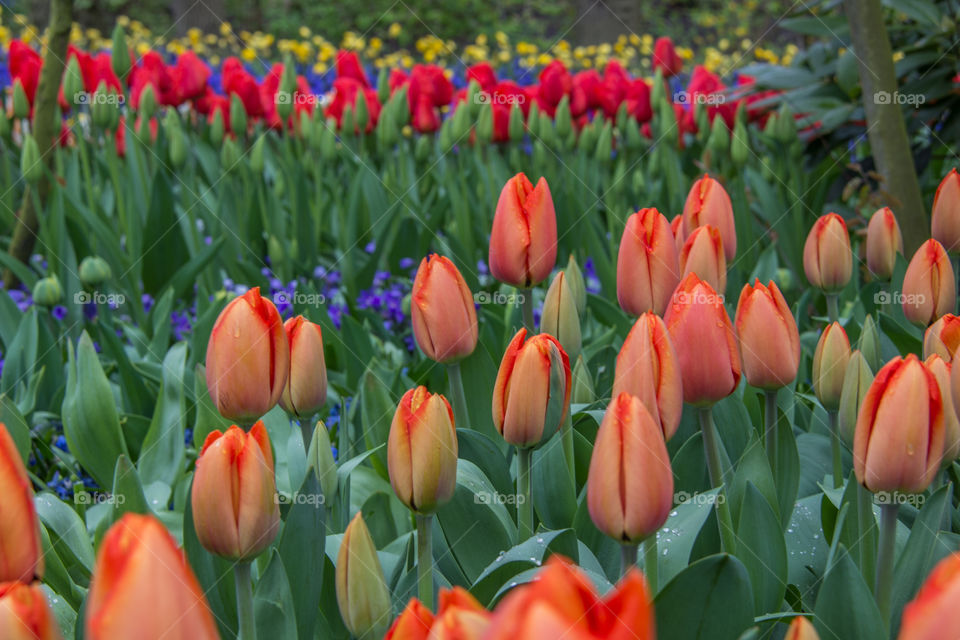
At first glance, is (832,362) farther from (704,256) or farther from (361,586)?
(361,586)

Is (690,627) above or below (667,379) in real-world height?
below

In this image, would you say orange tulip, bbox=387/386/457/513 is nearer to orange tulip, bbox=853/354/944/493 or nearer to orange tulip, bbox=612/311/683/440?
orange tulip, bbox=612/311/683/440

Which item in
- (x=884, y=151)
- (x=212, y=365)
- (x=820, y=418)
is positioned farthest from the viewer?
(x=884, y=151)

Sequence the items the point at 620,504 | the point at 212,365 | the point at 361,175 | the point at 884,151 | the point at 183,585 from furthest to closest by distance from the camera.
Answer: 1. the point at 361,175
2. the point at 884,151
3. the point at 212,365
4. the point at 620,504
5. the point at 183,585

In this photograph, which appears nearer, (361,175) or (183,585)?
(183,585)

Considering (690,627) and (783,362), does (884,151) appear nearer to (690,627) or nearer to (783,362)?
(783,362)

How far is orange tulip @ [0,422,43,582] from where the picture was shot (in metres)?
0.62

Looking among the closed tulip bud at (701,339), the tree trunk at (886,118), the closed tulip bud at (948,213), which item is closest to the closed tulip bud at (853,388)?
the closed tulip bud at (701,339)

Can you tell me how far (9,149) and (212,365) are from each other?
3.01 metres

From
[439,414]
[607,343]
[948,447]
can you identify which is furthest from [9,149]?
[948,447]

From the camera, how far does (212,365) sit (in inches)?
40.4

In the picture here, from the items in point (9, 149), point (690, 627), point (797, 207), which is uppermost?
point (9, 149)

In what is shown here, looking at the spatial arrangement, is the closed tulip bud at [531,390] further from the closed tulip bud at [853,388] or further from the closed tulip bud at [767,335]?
the closed tulip bud at [853,388]

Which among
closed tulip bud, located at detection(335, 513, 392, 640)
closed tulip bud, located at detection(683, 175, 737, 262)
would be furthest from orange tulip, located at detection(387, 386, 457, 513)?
closed tulip bud, located at detection(683, 175, 737, 262)
